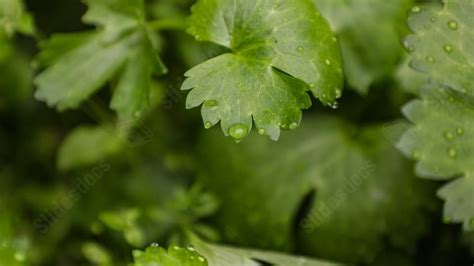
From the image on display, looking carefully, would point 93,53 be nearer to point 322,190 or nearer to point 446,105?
point 322,190

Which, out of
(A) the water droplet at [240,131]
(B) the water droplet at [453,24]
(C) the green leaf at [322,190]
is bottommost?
(C) the green leaf at [322,190]

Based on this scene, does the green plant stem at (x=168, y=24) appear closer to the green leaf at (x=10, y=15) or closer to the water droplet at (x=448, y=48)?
the green leaf at (x=10, y=15)

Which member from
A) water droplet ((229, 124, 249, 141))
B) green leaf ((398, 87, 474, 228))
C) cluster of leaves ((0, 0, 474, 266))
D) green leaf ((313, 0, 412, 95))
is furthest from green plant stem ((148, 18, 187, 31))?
green leaf ((398, 87, 474, 228))

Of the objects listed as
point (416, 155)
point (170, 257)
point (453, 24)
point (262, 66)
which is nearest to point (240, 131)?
point (262, 66)

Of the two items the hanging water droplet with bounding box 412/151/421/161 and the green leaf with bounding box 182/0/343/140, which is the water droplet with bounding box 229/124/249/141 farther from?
the hanging water droplet with bounding box 412/151/421/161

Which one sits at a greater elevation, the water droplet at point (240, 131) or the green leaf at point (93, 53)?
the green leaf at point (93, 53)

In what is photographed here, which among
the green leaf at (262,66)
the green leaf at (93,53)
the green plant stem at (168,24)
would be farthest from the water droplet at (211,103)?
the green plant stem at (168,24)
